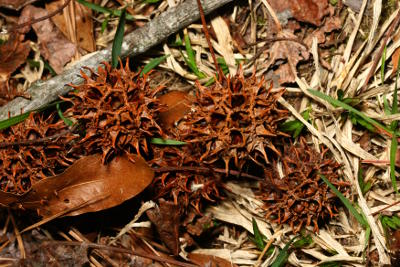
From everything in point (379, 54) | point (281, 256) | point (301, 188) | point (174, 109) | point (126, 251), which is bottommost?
point (281, 256)

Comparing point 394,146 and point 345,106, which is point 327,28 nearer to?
point 345,106

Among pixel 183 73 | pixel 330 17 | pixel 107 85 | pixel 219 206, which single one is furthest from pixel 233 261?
pixel 330 17

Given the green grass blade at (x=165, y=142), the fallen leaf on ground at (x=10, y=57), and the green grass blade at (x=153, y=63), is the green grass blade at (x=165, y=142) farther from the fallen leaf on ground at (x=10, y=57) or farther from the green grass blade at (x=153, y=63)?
the fallen leaf on ground at (x=10, y=57)

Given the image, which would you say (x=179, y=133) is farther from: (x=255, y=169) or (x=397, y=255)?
(x=397, y=255)

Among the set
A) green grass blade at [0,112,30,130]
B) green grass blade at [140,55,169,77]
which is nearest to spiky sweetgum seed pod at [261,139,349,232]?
green grass blade at [140,55,169,77]

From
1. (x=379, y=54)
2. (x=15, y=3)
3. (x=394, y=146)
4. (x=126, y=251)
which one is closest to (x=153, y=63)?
(x=15, y=3)

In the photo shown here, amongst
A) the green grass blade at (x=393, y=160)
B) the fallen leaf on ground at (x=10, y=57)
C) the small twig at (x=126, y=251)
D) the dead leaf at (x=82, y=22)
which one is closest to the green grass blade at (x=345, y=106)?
the green grass blade at (x=393, y=160)
